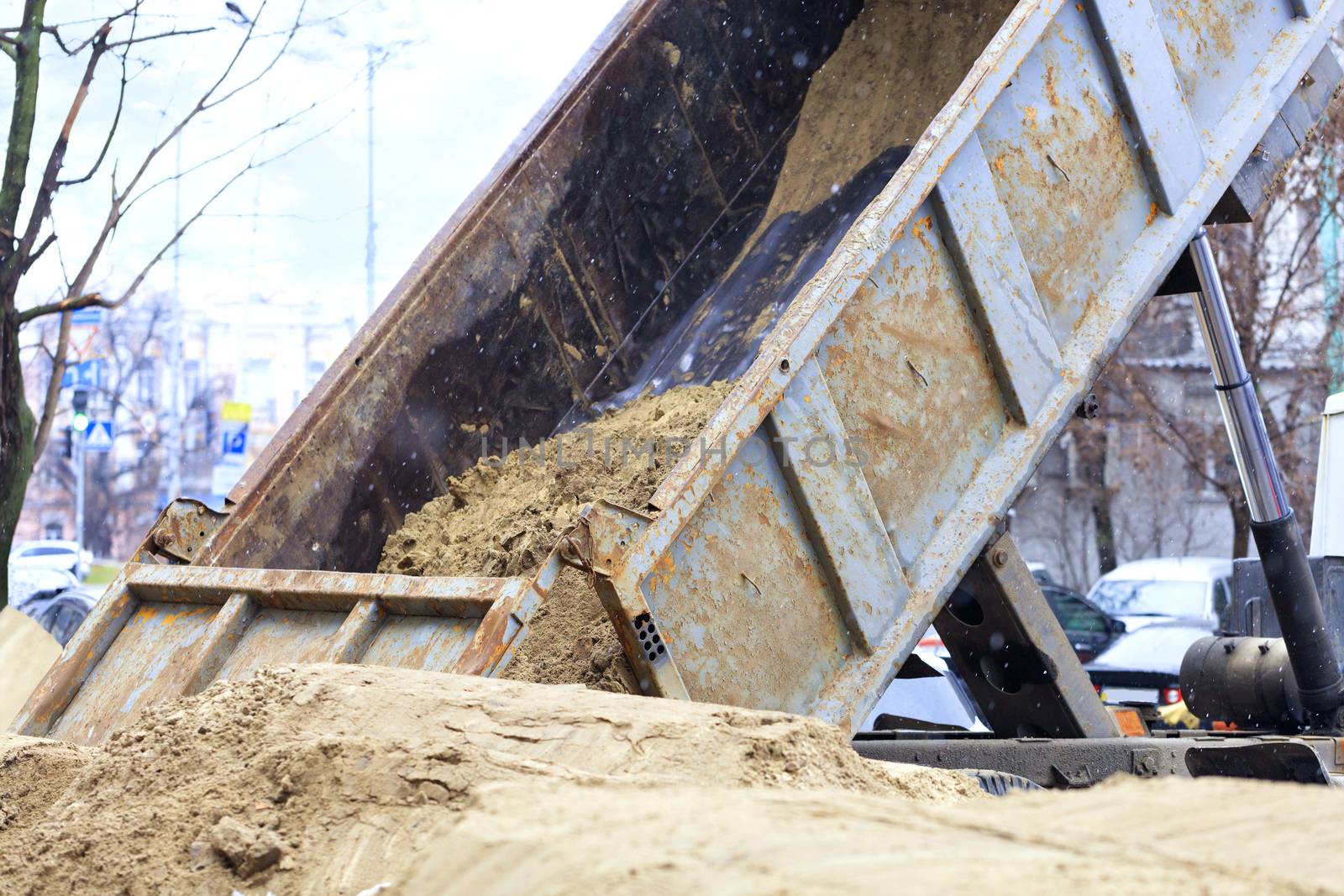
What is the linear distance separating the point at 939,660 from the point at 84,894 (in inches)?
202

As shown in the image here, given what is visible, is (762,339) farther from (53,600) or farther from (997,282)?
(53,600)

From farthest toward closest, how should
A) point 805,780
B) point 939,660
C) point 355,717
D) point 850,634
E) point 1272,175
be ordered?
point 939,660 → point 1272,175 → point 850,634 → point 355,717 → point 805,780

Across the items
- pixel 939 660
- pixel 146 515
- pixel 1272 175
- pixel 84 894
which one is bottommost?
pixel 84 894

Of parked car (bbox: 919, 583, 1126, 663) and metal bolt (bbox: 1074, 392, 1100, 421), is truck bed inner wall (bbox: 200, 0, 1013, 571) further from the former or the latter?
parked car (bbox: 919, 583, 1126, 663)

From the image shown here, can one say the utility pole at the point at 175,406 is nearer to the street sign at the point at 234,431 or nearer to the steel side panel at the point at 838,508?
the street sign at the point at 234,431

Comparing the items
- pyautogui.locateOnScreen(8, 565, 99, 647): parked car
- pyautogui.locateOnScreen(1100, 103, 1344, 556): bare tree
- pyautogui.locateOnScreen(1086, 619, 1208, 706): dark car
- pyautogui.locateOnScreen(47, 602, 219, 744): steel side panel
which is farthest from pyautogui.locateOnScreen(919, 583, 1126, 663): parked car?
pyautogui.locateOnScreen(47, 602, 219, 744): steel side panel

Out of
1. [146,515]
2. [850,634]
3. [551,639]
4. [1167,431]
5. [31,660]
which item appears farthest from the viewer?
[146,515]

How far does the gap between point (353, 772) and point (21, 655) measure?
355cm

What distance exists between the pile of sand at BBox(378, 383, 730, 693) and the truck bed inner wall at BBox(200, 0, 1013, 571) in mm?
236

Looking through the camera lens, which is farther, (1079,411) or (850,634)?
(1079,411)

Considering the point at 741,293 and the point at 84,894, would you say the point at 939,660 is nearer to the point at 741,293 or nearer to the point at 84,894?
the point at 741,293

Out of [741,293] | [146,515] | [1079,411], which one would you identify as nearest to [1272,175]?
[1079,411]

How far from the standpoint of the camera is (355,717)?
9.18ft

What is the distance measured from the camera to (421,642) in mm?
3654
